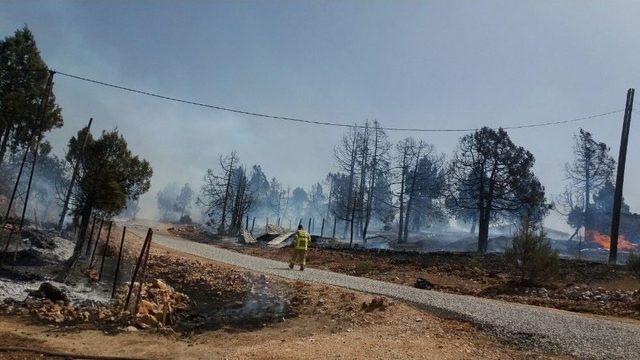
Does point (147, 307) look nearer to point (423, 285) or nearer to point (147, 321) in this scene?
point (147, 321)

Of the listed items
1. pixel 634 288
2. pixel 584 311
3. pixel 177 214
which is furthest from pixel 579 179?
pixel 177 214

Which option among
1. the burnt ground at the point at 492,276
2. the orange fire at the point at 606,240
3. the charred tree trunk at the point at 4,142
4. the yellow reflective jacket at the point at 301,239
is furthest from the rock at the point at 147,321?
the orange fire at the point at 606,240

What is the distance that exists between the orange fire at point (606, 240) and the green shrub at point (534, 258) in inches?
1267

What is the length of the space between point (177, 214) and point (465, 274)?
10442 centimetres

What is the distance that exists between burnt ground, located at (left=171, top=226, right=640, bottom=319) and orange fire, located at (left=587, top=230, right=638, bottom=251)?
95.7 feet

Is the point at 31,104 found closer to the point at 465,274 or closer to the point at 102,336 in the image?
the point at 102,336

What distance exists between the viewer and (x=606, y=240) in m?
46.2

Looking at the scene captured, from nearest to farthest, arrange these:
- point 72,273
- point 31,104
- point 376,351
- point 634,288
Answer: point 376,351 → point 72,273 → point 634,288 → point 31,104

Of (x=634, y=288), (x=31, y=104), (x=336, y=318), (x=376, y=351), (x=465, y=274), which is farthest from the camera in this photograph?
(x=31, y=104)

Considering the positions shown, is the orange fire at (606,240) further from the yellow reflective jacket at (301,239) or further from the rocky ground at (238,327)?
the rocky ground at (238,327)

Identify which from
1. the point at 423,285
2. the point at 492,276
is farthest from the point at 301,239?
the point at 492,276

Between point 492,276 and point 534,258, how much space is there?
2269 millimetres

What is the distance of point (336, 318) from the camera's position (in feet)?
32.3

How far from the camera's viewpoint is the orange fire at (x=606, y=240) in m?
43.3
